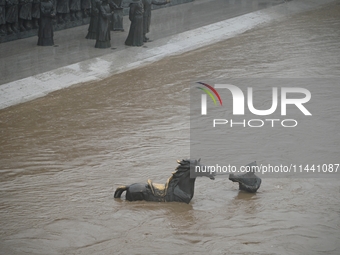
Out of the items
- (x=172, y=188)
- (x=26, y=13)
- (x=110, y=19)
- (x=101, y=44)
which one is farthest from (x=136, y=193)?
(x=26, y=13)

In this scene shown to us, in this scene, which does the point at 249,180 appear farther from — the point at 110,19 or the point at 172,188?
the point at 110,19

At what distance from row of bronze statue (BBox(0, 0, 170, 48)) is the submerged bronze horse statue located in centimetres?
890

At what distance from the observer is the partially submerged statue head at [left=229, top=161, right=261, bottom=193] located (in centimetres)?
882

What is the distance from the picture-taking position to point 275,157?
10.4 m

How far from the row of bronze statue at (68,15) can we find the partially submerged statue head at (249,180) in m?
8.97

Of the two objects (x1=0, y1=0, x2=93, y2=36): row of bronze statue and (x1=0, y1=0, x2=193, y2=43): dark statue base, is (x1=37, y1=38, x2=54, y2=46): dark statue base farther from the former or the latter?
(x1=0, y1=0, x2=193, y2=43): dark statue base

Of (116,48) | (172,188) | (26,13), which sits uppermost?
(26,13)

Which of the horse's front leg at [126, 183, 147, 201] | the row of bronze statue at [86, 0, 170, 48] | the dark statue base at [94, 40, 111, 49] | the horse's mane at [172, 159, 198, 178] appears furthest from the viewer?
the dark statue base at [94, 40, 111, 49]

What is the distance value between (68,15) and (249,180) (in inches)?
471

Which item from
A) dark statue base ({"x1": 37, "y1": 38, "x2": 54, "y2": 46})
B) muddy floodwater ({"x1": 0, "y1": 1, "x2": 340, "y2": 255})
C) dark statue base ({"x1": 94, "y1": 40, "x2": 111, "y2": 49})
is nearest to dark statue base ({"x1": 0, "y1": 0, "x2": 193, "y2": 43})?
dark statue base ({"x1": 37, "y1": 38, "x2": 54, "y2": 46})

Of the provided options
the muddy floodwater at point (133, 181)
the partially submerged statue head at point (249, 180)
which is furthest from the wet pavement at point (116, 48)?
the partially submerged statue head at point (249, 180)

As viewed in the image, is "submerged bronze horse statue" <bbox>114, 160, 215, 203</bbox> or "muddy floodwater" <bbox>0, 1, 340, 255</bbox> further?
"submerged bronze horse statue" <bbox>114, 160, 215, 203</bbox>

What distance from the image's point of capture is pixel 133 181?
9547 millimetres

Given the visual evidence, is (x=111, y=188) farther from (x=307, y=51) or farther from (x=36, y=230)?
(x=307, y=51)
